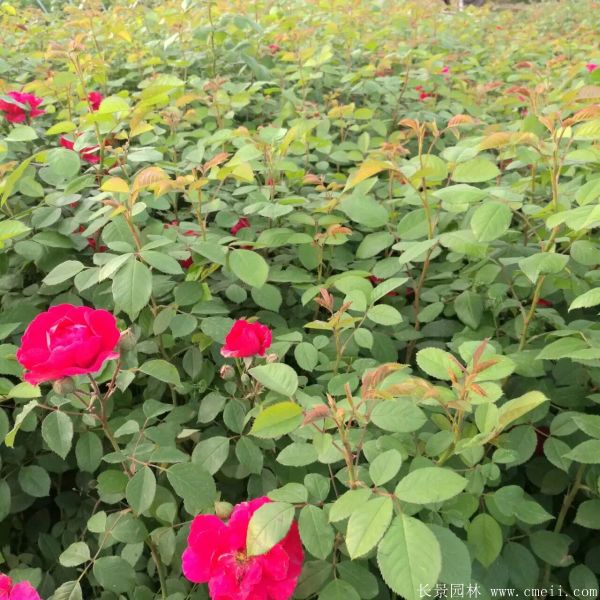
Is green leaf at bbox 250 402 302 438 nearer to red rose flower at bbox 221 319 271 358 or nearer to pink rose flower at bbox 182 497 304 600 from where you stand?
pink rose flower at bbox 182 497 304 600

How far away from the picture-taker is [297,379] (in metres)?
1.03

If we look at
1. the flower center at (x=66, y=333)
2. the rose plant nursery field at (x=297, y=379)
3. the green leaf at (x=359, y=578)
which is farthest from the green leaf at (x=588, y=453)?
the flower center at (x=66, y=333)

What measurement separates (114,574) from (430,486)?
0.66 metres

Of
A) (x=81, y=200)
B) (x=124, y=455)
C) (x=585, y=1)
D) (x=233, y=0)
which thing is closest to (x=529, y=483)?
(x=124, y=455)

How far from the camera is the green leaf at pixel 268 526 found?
2.60ft

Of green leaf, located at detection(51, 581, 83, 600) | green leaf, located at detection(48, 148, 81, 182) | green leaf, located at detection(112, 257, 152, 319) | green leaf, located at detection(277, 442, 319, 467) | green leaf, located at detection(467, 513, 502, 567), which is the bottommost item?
green leaf, located at detection(51, 581, 83, 600)

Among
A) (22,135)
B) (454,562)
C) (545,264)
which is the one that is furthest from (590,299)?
(22,135)

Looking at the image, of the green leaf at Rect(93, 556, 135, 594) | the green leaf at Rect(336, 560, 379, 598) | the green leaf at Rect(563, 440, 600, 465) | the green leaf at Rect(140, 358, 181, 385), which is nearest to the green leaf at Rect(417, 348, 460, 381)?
the green leaf at Rect(563, 440, 600, 465)

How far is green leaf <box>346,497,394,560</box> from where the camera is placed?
71 centimetres

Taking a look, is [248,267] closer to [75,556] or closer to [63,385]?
[63,385]

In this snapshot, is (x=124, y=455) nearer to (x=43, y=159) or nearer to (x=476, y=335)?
(x=476, y=335)

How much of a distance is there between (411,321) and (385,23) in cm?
327

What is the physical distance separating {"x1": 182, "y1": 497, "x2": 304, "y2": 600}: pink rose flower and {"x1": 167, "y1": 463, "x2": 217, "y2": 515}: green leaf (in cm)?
13

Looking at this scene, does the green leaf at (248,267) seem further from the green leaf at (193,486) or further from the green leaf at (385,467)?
the green leaf at (385,467)
